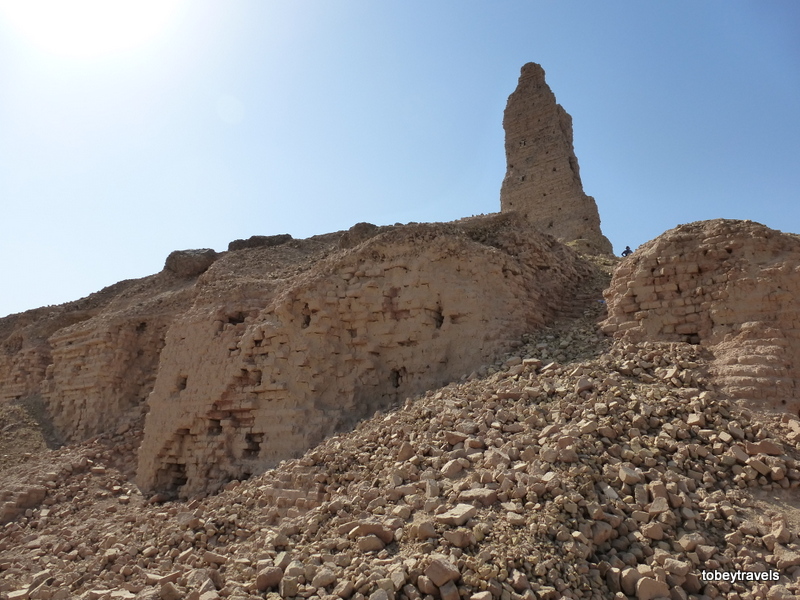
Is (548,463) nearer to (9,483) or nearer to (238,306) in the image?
(238,306)

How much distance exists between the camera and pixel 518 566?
375cm

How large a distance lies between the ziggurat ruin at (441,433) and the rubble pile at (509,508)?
2cm

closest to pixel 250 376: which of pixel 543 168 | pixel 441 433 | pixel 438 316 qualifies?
pixel 438 316

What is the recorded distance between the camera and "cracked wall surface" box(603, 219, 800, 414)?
5840 mm

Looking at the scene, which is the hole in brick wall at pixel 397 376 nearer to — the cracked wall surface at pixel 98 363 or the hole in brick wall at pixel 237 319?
the hole in brick wall at pixel 237 319

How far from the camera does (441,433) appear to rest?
5871mm

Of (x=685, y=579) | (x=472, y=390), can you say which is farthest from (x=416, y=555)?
(x=472, y=390)

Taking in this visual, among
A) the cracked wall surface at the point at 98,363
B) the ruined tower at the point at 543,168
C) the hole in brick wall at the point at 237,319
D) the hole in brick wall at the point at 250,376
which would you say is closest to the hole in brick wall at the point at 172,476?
the hole in brick wall at the point at 250,376

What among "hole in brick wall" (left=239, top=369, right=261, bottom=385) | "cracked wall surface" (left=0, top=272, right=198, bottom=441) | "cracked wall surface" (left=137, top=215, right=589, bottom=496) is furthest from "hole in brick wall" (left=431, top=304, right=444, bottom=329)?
"cracked wall surface" (left=0, top=272, right=198, bottom=441)

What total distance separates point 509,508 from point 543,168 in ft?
50.8

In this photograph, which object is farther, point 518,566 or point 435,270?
point 435,270

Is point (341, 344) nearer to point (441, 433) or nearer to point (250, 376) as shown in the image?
point (250, 376)

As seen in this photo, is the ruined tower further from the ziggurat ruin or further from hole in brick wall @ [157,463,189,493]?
hole in brick wall @ [157,463,189,493]

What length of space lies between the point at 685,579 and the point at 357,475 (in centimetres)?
321
